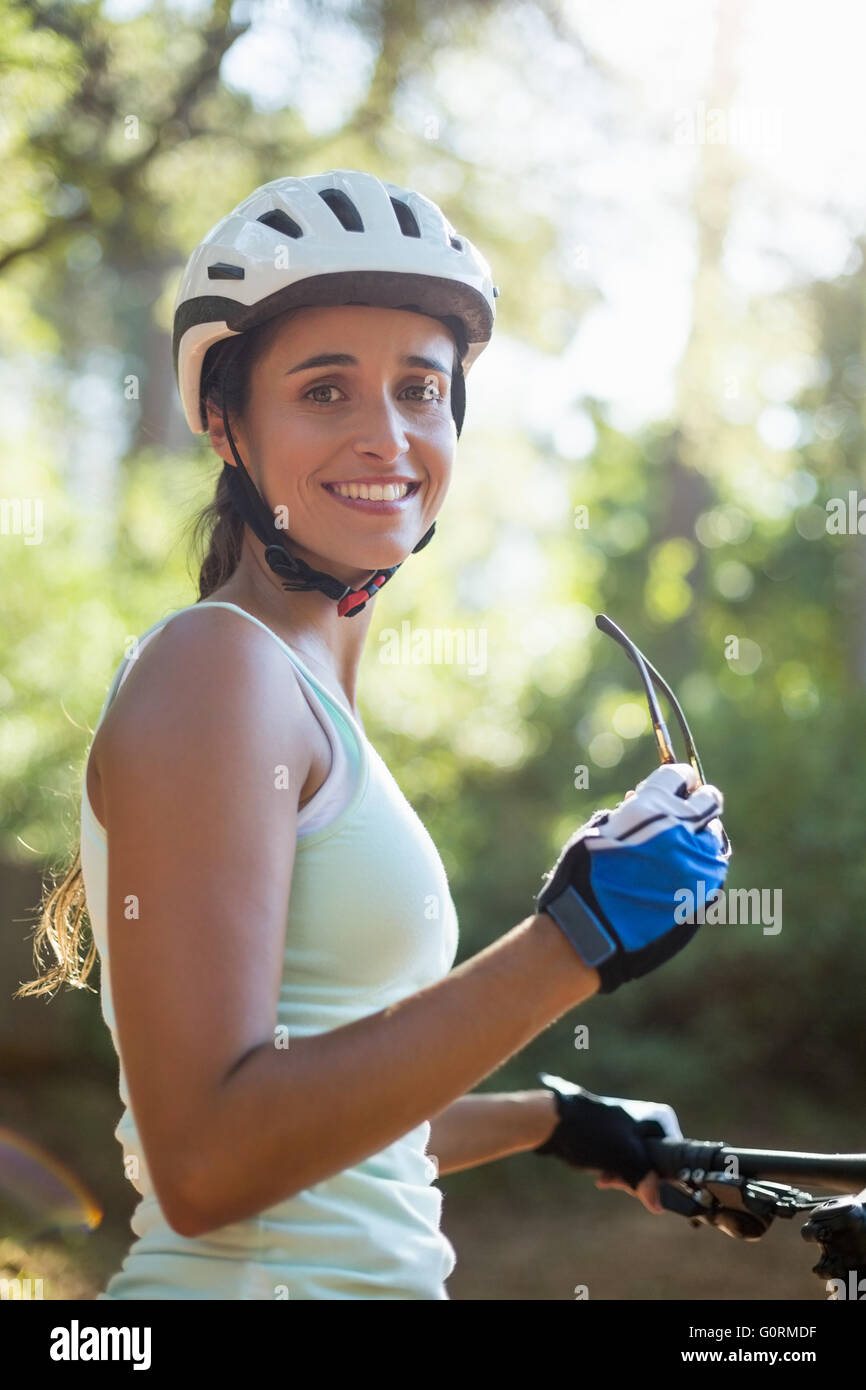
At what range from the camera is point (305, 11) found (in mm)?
5840

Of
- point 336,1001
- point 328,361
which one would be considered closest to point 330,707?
point 336,1001

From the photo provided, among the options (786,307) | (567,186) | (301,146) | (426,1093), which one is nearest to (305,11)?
(301,146)

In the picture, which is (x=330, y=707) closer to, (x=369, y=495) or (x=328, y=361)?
(x=369, y=495)

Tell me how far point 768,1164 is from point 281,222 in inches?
74.7

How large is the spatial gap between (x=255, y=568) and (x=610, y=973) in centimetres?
94

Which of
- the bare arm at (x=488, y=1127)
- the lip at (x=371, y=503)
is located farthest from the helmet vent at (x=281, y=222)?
the bare arm at (x=488, y=1127)

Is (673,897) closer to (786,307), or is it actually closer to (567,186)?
(567,186)

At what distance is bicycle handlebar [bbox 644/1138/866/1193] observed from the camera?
2207mm

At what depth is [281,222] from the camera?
7.55 feet

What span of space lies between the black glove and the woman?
2.42 feet

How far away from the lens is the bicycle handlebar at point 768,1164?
2207 mm

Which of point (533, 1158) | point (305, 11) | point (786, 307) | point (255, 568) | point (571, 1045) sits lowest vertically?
point (533, 1158)

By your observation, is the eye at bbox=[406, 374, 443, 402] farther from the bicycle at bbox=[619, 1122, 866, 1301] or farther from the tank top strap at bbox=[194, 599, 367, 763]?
the bicycle at bbox=[619, 1122, 866, 1301]

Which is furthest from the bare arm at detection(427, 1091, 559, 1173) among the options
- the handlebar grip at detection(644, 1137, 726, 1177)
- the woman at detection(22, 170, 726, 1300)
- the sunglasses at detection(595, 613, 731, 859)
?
the sunglasses at detection(595, 613, 731, 859)
